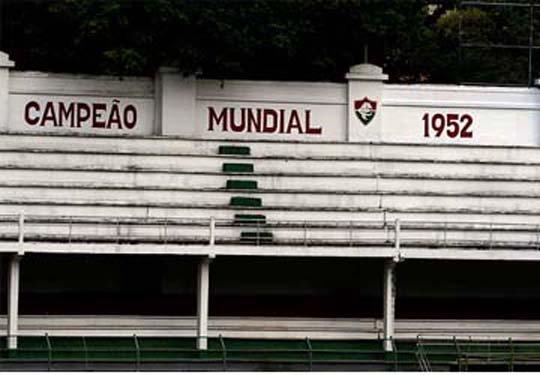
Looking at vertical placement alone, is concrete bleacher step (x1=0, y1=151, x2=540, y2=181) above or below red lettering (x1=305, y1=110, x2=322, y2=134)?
below

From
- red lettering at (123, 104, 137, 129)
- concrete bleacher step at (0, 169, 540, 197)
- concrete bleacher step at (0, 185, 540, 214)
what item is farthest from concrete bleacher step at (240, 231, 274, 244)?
red lettering at (123, 104, 137, 129)

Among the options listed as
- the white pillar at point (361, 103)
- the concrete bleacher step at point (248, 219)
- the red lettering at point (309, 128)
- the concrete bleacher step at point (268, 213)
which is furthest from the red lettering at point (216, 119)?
the concrete bleacher step at point (248, 219)

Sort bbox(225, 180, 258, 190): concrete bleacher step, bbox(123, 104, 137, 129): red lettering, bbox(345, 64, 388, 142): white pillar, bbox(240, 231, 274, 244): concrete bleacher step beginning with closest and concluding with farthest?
1. bbox(240, 231, 274, 244): concrete bleacher step
2. bbox(225, 180, 258, 190): concrete bleacher step
3. bbox(123, 104, 137, 129): red lettering
4. bbox(345, 64, 388, 142): white pillar

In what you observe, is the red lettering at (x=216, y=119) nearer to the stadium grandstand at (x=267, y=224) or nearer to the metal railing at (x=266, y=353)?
the stadium grandstand at (x=267, y=224)

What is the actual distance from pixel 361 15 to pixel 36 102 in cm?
906

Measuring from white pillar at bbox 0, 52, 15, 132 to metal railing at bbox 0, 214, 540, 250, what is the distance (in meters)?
3.76

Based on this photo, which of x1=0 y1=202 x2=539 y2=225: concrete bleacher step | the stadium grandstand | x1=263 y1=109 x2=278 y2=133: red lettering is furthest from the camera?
x1=263 y1=109 x2=278 y2=133: red lettering

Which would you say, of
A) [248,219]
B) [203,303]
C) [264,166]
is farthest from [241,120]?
[203,303]

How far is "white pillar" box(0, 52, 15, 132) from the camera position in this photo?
42000 millimetres

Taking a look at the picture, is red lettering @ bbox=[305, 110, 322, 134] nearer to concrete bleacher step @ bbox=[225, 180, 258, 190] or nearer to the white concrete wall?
the white concrete wall

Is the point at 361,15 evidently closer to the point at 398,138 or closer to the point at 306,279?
the point at 398,138

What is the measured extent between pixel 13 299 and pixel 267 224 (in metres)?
6.47

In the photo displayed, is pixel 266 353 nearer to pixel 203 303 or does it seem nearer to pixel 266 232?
pixel 203 303

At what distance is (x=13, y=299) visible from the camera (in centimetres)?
3866
